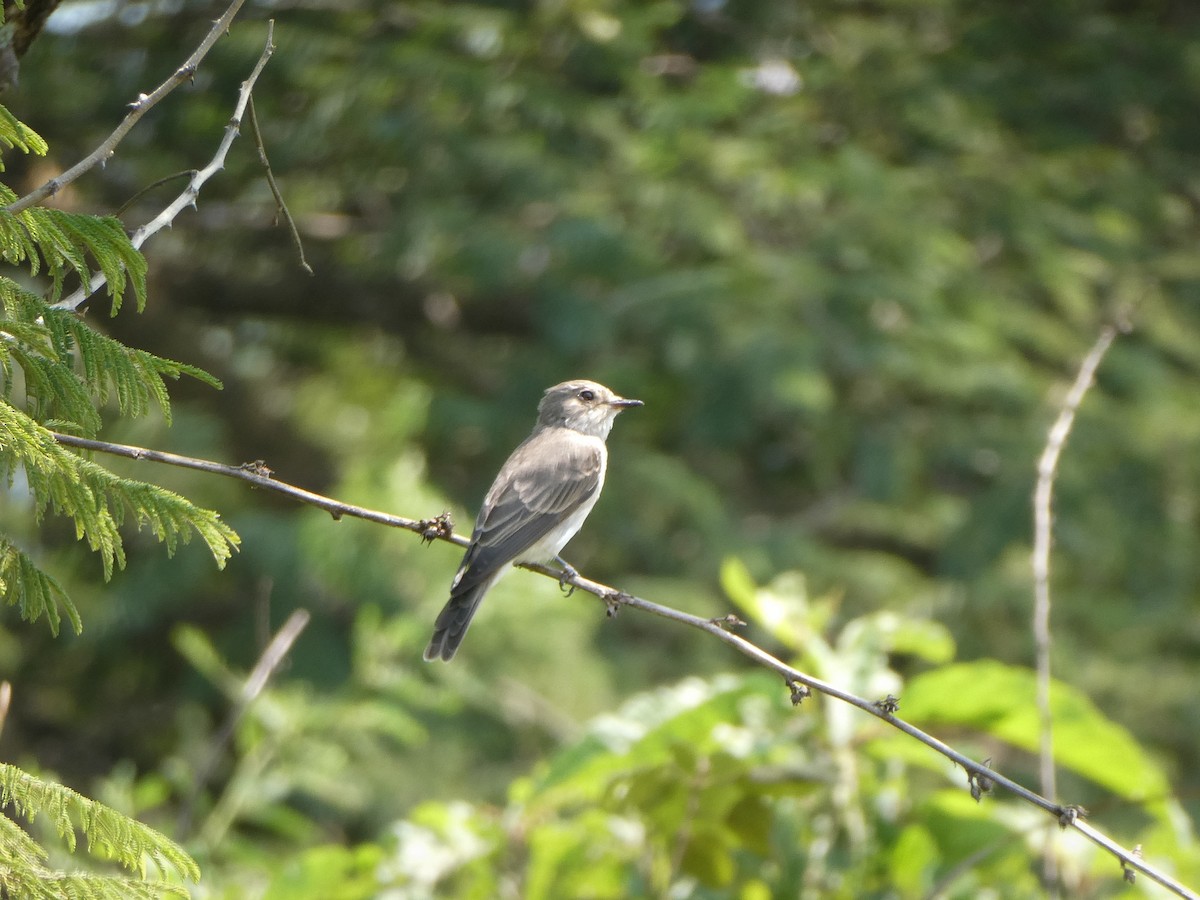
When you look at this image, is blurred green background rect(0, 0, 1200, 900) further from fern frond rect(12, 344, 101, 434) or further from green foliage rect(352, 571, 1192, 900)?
fern frond rect(12, 344, 101, 434)

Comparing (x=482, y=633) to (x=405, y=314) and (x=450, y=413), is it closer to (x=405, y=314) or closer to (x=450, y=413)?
(x=450, y=413)

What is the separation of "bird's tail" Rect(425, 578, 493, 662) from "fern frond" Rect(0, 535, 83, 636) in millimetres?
2319

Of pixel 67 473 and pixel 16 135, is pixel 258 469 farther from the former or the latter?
pixel 16 135

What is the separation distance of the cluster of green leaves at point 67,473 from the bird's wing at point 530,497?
235cm

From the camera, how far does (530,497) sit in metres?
5.01

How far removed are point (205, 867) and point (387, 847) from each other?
53 centimetres

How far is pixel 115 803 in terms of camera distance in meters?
4.54

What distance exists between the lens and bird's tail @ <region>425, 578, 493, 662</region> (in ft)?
14.4

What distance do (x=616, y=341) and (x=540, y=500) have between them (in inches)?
133

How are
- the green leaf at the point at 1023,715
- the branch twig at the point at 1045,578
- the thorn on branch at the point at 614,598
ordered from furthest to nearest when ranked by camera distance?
the green leaf at the point at 1023,715, the branch twig at the point at 1045,578, the thorn on branch at the point at 614,598

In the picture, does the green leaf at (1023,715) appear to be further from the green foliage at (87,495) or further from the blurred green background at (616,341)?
the blurred green background at (616,341)

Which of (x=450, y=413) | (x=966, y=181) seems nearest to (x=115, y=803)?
(x=450, y=413)

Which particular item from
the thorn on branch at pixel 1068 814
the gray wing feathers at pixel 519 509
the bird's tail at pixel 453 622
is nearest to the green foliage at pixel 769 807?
the bird's tail at pixel 453 622

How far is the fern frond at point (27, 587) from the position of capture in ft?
6.38
